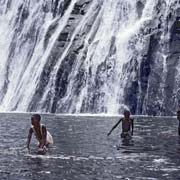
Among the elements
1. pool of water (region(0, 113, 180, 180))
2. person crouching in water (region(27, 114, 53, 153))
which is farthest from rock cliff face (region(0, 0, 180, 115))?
person crouching in water (region(27, 114, 53, 153))

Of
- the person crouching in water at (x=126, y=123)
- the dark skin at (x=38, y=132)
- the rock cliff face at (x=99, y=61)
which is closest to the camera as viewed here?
the dark skin at (x=38, y=132)

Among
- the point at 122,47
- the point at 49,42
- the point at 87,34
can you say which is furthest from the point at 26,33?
the point at 122,47

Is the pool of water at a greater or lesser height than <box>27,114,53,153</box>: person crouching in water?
lesser

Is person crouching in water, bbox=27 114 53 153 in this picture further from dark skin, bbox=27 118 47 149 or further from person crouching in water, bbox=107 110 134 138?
person crouching in water, bbox=107 110 134 138

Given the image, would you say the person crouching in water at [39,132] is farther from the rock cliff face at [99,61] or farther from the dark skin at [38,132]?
the rock cliff face at [99,61]

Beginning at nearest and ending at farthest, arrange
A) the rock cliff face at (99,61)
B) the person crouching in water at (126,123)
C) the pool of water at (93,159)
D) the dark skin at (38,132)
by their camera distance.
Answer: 1. the pool of water at (93,159)
2. the dark skin at (38,132)
3. the person crouching in water at (126,123)
4. the rock cliff face at (99,61)

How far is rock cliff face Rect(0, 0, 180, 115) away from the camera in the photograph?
58.1m

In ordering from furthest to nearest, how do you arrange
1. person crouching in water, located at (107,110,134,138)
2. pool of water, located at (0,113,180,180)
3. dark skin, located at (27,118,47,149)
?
person crouching in water, located at (107,110,134,138), dark skin, located at (27,118,47,149), pool of water, located at (0,113,180,180)

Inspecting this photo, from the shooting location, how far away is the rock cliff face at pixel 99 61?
58062mm

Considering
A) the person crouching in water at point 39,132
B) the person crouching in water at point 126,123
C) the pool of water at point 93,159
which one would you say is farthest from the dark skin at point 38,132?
the person crouching in water at point 126,123

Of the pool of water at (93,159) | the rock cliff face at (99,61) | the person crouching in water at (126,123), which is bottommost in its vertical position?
the pool of water at (93,159)

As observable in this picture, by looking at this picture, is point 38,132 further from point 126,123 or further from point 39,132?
point 126,123

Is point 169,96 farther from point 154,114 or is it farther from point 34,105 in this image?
point 34,105

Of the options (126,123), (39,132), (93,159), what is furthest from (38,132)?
(126,123)
